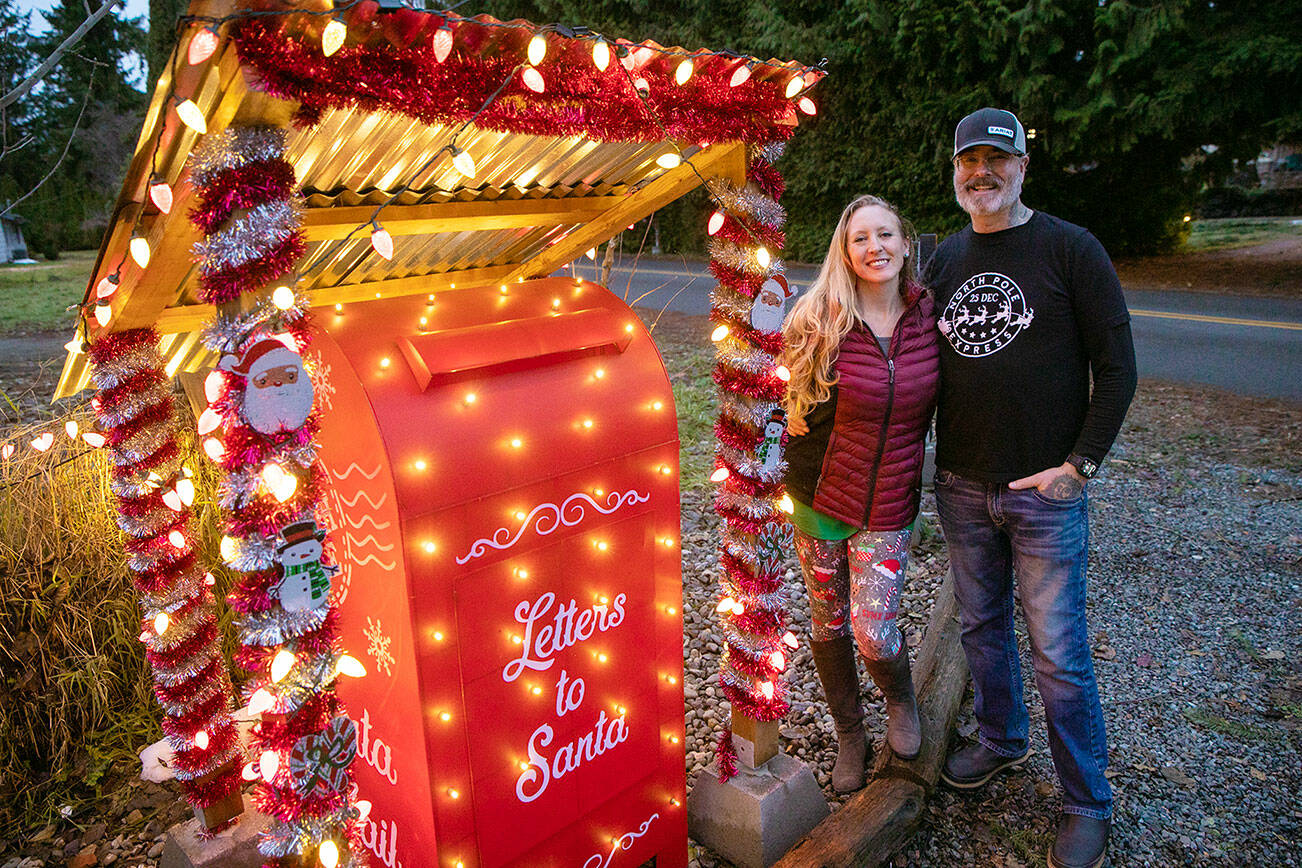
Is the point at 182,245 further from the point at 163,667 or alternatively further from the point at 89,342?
the point at 163,667

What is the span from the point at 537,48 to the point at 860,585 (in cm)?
193

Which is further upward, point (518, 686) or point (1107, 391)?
point (1107, 391)

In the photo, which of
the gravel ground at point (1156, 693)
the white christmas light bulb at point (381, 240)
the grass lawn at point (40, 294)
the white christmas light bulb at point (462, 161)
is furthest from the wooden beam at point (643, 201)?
the grass lawn at point (40, 294)

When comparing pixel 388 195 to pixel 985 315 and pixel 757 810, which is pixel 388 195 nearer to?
pixel 985 315

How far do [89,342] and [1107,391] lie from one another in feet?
9.80

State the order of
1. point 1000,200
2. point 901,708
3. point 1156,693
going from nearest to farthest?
point 1000,200 → point 901,708 → point 1156,693

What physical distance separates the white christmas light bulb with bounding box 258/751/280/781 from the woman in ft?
5.77

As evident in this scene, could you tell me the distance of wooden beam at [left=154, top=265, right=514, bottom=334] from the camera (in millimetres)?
2369

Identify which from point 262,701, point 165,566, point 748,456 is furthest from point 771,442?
point 165,566

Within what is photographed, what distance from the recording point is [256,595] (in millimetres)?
1726

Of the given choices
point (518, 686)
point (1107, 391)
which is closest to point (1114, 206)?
point (1107, 391)

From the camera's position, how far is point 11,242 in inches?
1111

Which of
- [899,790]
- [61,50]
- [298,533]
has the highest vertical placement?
[61,50]

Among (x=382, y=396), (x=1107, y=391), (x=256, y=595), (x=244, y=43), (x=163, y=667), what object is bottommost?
(x=163, y=667)
